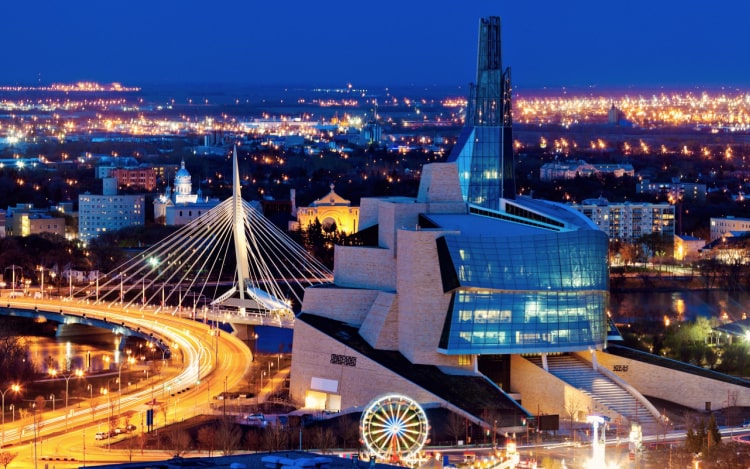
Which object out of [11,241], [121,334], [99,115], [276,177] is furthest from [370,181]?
[99,115]

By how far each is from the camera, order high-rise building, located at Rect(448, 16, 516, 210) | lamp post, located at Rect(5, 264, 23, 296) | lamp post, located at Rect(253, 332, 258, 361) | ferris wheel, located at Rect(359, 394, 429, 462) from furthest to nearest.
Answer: lamp post, located at Rect(5, 264, 23, 296), high-rise building, located at Rect(448, 16, 516, 210), lamp post, located at Rect(253, 332, 258, 361), ferris wheel, located at Rect(359, 394, 429, 462)

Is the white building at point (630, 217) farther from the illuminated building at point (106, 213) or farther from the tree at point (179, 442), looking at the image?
the tree at point (179, 442)

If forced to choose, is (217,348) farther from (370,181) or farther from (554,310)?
(370,181)

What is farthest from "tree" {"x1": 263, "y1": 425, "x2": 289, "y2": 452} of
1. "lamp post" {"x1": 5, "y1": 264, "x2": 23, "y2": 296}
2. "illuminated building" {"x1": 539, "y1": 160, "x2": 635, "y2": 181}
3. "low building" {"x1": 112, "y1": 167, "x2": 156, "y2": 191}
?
"illuminated building" {"x1": 539, "y1": 160, "x2": 635, "y2": 181}

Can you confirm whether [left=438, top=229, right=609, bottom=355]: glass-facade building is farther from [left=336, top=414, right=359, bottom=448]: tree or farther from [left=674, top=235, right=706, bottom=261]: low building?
[left=674, top=235, right=706, bottom=261]: low building

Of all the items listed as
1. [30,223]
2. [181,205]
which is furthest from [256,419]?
[181,205]

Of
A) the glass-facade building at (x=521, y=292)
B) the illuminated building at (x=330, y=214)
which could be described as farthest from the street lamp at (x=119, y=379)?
the illuminated building at (x=330, y=214)

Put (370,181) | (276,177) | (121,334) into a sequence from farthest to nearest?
1. (276,177)
2. (370,181)
3. (121,334)

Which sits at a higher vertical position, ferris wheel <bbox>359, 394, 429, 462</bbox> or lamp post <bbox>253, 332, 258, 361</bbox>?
lamp post <bbox>253, 332, 258, 361</bbox>
